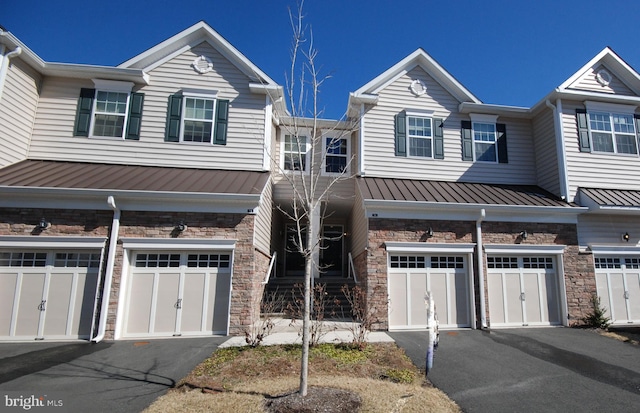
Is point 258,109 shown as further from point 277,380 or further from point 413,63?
point 277,380

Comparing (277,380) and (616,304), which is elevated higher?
(616,304)

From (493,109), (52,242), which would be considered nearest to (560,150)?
(493,109)

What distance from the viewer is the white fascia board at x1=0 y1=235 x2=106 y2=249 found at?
845cm

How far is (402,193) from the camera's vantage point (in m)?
10.5

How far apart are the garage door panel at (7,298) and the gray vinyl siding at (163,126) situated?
3935 mm

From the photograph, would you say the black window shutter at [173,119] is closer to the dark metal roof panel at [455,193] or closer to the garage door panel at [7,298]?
the garage door panel at [7,298]

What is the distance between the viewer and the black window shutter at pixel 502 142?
41.7 feet

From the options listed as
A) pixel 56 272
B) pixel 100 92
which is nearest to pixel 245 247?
pixel 56 272

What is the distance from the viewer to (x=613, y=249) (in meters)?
10.8

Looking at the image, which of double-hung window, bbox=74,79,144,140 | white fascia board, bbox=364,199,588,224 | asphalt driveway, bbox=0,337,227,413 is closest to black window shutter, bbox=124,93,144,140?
double-hung window, bbox=74,79,144,140

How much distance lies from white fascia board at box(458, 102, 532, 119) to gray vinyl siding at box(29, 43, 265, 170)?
290 inches

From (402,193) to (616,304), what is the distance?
748cm

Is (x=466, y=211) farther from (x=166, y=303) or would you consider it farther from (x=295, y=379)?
(x=166, y=303)

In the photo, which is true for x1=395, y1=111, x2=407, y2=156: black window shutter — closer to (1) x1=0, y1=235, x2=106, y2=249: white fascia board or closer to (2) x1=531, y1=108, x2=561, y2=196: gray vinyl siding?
(2) x1=531, y1=108, x2=561, y2=196: gray vinyl siding
